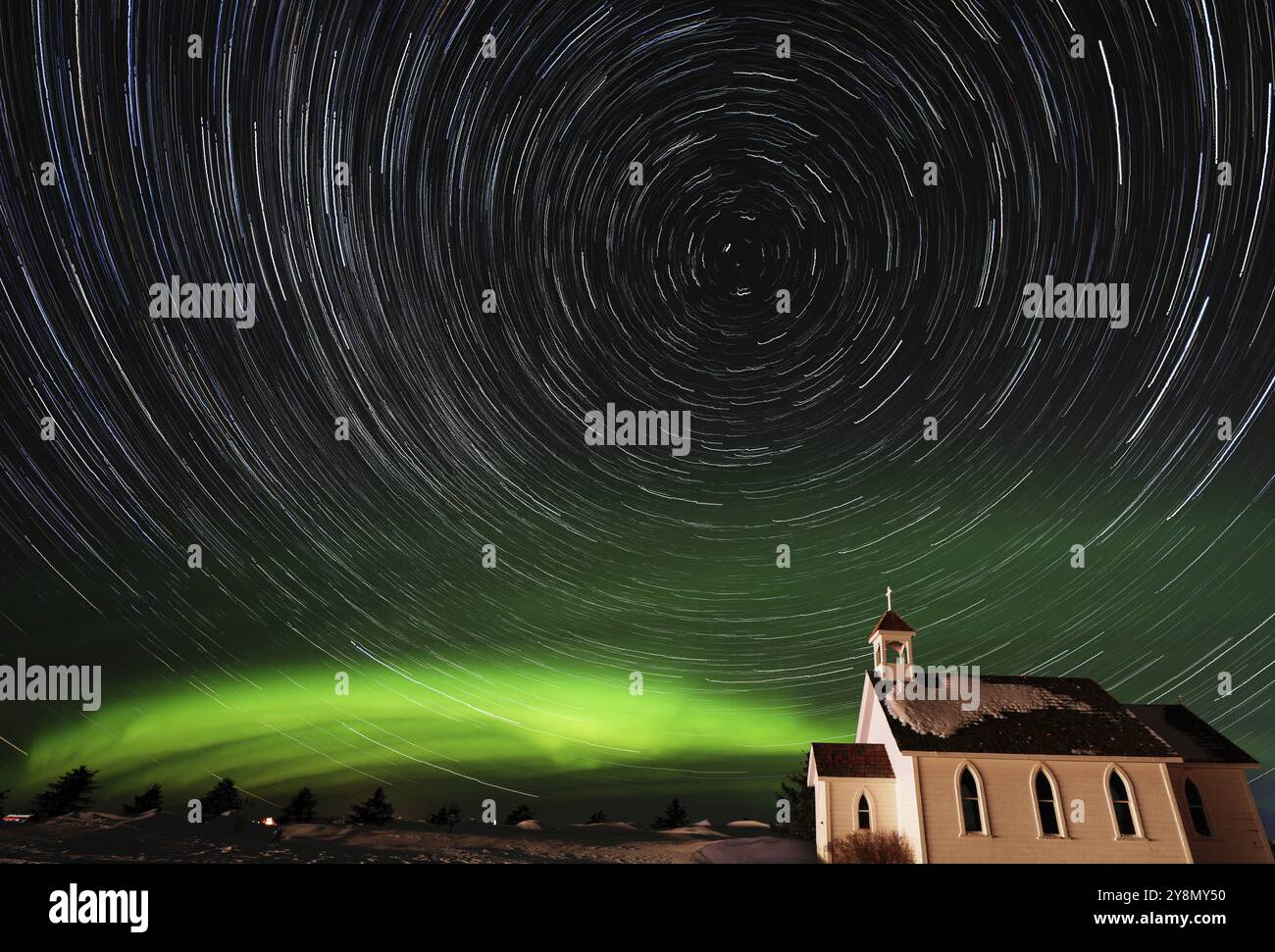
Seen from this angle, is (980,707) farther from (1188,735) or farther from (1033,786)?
(1188,735)

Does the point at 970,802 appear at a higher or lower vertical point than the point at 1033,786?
lower

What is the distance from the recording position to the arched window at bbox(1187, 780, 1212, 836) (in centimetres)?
3462

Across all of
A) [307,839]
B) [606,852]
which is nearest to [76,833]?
[307,839]

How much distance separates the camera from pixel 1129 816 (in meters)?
32.1

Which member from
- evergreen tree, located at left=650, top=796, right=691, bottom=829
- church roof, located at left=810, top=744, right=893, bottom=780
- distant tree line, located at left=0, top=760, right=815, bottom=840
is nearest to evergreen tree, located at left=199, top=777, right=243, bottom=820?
distant tree line, located at left=0, top=760, right=815, bottom=840

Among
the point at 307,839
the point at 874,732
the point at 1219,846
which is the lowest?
the point at 1219,846

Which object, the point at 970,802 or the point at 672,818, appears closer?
the point at 970,802

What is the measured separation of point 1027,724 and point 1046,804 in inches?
131

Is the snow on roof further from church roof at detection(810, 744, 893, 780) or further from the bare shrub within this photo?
the bare shrub

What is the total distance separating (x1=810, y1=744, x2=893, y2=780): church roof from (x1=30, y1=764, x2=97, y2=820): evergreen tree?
3331 inches

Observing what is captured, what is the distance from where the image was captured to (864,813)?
32.8 meters

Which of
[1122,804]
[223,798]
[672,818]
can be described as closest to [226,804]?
[223,798]
